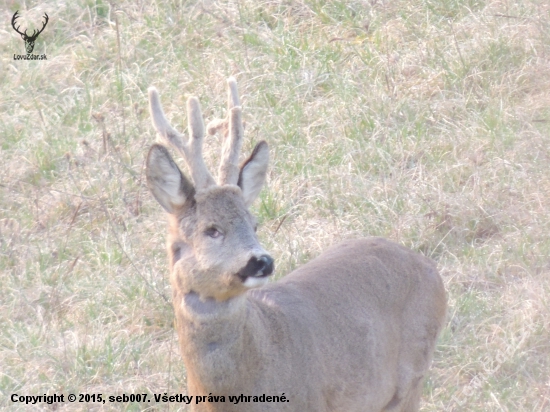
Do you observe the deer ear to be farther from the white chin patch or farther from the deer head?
the white chin patch

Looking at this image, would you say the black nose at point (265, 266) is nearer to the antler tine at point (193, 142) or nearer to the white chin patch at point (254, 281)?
the white chin patch at point (254, 281)

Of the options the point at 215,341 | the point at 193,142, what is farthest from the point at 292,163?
the point at 215,341

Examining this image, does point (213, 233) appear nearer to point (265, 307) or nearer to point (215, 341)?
point (215, 341)

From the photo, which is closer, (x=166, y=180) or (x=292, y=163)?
(x=166, y=180)

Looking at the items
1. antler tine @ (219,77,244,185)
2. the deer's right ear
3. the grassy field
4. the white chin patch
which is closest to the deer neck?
the white chin patch

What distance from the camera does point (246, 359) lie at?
14.6 ft

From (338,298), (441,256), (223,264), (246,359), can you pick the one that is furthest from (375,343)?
(441,256)

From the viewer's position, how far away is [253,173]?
4695mm

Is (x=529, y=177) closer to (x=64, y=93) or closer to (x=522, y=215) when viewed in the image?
(x=522, y=215)

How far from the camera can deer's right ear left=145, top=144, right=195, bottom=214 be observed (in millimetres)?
4391

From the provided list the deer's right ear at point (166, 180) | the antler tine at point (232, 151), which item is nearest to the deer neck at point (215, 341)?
the deer's right ear at point (166, 180)

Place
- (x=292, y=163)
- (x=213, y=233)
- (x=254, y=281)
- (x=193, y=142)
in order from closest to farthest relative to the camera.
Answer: (x=254, y=281), (x=213, y=233), (x=193, y=142), (x=292, y=163)

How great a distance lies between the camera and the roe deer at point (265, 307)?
4336 millimetres

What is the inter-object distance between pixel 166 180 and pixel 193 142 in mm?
263
